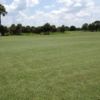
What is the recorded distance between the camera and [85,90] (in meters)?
7.25

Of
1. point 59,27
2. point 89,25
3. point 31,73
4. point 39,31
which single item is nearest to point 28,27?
point 39,31

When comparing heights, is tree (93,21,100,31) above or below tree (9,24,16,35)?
above

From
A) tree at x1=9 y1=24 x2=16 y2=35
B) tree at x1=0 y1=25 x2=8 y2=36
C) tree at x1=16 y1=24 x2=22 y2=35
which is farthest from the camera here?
tree at x1=16 y1=24 x2=22 y2=35

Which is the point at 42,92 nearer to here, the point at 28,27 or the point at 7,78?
the point at 7,78

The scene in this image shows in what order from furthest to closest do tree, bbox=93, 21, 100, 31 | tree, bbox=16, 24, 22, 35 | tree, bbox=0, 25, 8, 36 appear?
tree, bbox=93, 21, 100, 31
tree, bbox=16, 24, 22, 35
tree, bbox=0, 25, 8, 36

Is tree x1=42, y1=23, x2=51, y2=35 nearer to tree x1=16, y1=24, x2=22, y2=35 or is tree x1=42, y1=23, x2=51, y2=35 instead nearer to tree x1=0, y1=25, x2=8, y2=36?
tree x1=16, y1=24, x2=22, y2=35

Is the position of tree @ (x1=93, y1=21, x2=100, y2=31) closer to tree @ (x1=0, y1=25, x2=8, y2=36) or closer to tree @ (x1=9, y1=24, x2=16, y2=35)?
tree @ (x1=9, y1=24, x2=16, y2=35)

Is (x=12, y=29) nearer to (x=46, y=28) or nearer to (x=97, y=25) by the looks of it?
(x=46, y=28)

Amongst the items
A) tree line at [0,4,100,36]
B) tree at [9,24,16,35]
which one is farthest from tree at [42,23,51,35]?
tree at [9,24,16,35]

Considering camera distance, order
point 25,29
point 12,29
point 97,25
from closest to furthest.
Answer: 1. point 12,29
2. point 25,29
3. point 97,25

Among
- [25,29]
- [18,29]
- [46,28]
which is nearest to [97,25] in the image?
[46,28]

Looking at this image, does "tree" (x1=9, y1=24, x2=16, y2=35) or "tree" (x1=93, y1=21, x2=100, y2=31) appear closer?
"tree" (x1=9, y1=24, x2=16, y2=35)

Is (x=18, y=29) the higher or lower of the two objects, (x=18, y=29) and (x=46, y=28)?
the lower

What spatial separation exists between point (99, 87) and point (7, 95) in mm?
2695
